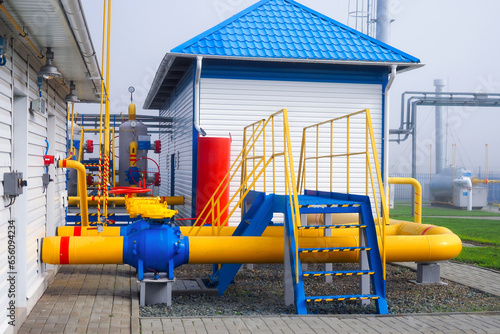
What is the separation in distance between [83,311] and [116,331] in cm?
104

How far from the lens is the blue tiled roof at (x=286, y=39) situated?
12805mm

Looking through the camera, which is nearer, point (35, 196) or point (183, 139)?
point (35, 196)

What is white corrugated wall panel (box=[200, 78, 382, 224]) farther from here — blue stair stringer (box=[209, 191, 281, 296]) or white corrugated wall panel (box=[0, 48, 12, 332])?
white corrugated wall panel (box=[0, 48, 12, 332])

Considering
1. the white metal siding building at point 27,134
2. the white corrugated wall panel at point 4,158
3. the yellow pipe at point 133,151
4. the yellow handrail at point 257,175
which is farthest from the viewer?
the yellow pipe at point 133,151

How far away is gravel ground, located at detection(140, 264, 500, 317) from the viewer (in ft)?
25.4

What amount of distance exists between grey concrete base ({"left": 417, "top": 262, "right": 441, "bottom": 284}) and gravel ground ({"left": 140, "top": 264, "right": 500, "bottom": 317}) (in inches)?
5.9

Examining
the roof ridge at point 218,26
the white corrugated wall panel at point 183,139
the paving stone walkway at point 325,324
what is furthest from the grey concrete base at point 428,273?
the roof ridge at point 218,26

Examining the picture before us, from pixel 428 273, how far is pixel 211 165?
498 cm

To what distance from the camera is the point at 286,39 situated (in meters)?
13.5

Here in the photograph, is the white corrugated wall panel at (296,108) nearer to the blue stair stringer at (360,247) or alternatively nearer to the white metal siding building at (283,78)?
the white metal siding building at (283,78)

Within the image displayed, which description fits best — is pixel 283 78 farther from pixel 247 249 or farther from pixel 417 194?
pixel 247 249

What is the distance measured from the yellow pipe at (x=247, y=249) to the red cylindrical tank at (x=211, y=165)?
3999 mm

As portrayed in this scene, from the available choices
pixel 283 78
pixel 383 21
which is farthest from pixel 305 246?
pixel 383 21

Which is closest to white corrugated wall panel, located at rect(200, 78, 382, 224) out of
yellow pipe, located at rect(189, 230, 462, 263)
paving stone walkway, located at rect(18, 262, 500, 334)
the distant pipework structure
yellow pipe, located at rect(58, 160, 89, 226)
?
yellow pipe, located at rect(58, 160, 89, 226)
